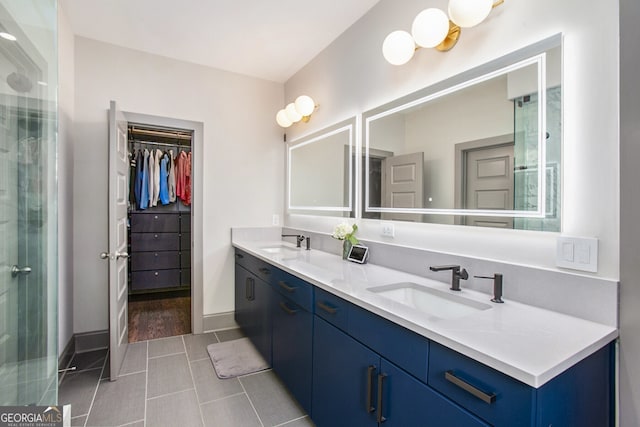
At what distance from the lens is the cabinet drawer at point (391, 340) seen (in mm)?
1045

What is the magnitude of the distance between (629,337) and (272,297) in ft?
5.89

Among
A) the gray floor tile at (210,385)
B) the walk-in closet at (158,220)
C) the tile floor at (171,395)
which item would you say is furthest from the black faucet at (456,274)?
the walk-in closet at (158,220)

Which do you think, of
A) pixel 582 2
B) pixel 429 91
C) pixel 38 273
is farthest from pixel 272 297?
pixel 582 2

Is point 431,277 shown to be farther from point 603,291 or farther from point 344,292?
point 603,291

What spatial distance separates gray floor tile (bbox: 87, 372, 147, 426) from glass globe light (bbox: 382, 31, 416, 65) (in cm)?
254

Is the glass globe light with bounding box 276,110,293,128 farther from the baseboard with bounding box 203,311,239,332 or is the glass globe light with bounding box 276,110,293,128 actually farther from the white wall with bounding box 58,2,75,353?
the baseboard with bounding box 203,311,239,332

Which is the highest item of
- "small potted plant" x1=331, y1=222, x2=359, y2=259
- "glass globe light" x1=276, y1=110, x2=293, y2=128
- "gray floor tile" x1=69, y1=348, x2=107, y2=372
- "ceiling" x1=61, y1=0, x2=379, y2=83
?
"ceiling" x1=61, y1=0, x2=379, y2=83

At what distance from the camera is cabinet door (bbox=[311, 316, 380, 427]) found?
1.27 m

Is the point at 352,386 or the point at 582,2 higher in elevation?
the point at 582,2

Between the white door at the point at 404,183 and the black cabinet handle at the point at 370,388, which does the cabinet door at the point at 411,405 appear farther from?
the white door at the point at 404,183

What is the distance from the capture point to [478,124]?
1.50m

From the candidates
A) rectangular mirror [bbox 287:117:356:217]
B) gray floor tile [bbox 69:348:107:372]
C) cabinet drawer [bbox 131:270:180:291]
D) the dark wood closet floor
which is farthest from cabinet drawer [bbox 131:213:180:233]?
rectangular mirror [bbox 287:117:356:217]

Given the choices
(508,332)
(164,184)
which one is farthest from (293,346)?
(164,184)

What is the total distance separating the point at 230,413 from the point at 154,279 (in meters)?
2.81
